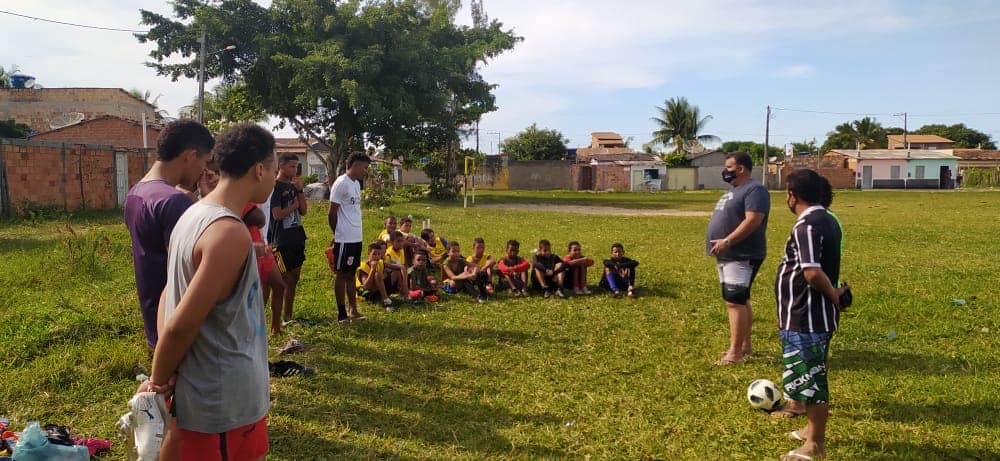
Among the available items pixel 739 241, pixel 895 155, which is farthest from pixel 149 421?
pixel 895 155

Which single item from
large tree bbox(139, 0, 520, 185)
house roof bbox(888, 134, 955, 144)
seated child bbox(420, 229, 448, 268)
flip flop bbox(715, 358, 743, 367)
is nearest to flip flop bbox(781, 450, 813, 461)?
flip flop bbox(715, 358, 743, 367)

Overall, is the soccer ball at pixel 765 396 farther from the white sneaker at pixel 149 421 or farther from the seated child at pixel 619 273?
the seated child at pixel 619 273

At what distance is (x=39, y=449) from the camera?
3.35m

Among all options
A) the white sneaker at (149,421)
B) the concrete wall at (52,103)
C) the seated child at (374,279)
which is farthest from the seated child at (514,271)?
the concrete wall at (52,103)

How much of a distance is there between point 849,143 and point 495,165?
44771 mm

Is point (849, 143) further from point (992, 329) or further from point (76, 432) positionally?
point (76, 432)

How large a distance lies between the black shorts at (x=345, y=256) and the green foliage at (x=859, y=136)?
7671cm

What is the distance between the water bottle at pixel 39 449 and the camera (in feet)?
10.8

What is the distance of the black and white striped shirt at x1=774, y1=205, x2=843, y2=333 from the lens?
3824 mm

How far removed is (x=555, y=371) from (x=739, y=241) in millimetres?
1902

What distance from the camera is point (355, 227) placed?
6.83 meters

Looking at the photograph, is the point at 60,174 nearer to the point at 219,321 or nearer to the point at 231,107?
the point at 231,107

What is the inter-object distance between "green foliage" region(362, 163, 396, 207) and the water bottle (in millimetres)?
19451

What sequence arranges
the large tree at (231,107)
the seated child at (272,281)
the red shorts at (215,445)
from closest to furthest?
1. the red shorts at (215,445)
2. the seated child at (272,281)
3. the large tree at (231,107)
